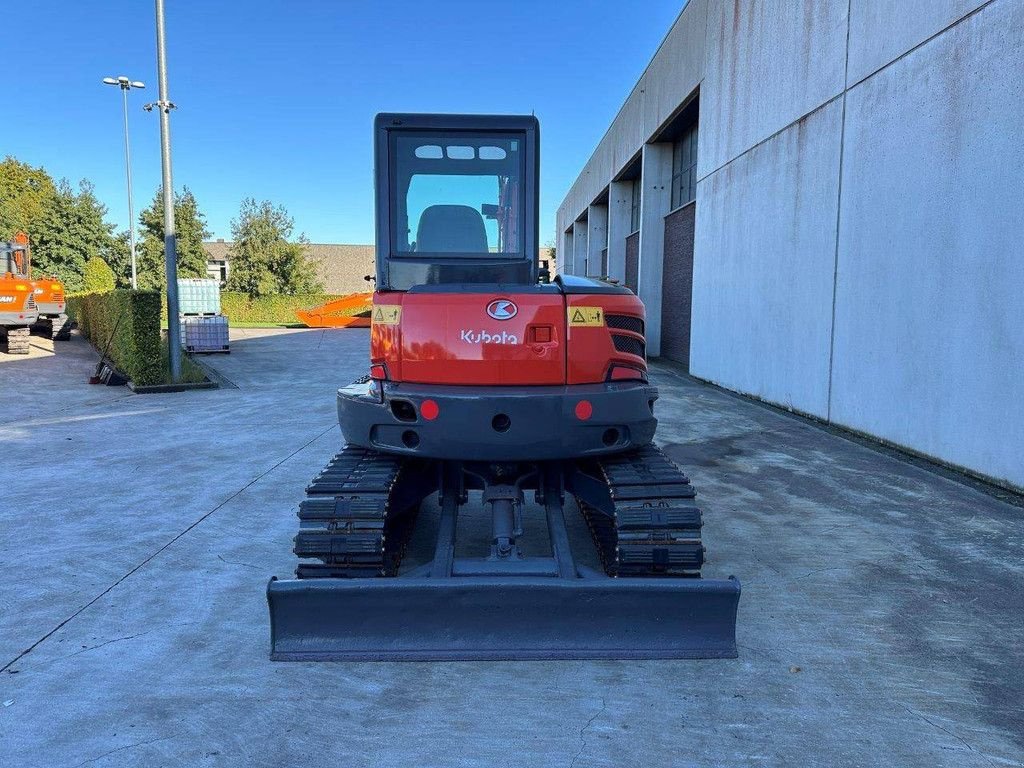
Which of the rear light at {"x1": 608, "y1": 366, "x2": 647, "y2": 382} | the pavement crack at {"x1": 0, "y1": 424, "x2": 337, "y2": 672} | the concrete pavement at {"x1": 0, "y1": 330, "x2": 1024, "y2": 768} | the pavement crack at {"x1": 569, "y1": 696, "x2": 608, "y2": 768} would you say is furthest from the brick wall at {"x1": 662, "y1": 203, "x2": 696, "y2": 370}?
the pavement crack at {"x1": 569, "y1": 696, "x2": 608, "y2": 768}

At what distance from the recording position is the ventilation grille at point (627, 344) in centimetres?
395

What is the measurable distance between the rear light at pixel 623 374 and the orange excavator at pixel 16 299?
63.4 feet

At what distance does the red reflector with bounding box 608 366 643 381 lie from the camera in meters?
3.93

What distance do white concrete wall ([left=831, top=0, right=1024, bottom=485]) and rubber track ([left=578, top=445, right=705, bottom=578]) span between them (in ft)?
13.9

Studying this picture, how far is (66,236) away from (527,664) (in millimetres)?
52749

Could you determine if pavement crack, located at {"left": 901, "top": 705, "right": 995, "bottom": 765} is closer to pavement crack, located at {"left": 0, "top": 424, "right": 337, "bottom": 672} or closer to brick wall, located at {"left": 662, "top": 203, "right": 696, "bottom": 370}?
pavement crack, located at {"left": 0, "top": 424, "right": 337, "bottom": 672}

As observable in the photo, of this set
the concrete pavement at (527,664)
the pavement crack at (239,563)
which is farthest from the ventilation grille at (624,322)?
the pavement crack at (239,563)

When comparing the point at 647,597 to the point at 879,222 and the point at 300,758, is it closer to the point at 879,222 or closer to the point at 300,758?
the point at 300,758

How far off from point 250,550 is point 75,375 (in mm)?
13166

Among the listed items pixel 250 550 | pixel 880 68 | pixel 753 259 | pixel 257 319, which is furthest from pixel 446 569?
pixel 257 319

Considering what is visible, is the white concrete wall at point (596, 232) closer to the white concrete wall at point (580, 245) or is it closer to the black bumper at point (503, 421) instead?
the white concrete wall at point (580, 245)

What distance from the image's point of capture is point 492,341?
3682 millimetres

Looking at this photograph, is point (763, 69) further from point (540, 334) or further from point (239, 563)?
point (239, 563)

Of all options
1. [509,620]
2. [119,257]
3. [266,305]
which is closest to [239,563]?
[509,620]
